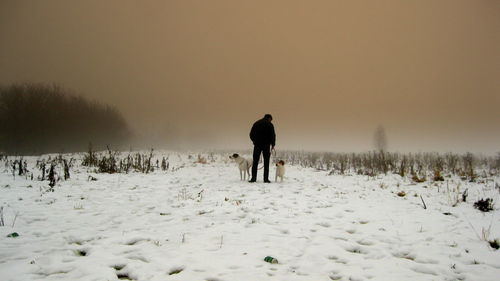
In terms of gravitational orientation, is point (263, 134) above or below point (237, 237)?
Answer: above

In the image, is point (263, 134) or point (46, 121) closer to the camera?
point (263, 134)

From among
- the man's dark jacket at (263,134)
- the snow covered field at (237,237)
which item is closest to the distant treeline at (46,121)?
the man's dark jacket at (263,134)

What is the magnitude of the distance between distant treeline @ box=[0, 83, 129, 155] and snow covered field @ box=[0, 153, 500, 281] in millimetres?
24317

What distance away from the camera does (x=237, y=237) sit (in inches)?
169

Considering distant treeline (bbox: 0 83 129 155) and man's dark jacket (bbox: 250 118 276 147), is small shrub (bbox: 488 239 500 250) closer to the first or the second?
man's dark jacket (bbox: 250 118 276 147)

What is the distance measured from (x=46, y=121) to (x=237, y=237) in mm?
42332

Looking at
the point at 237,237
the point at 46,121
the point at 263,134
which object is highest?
the point at 46,121

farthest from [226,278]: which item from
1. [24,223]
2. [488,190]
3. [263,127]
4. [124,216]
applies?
[488,190]

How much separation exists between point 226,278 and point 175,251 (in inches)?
44.1

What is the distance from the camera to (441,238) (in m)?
4.45

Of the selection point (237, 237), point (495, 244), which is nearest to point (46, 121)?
point (237, 237)

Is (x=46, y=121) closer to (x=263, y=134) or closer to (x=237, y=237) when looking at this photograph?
(x=263, y=134)

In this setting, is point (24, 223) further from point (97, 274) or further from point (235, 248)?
point (235, 248)

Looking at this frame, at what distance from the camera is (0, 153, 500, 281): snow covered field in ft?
10.2
